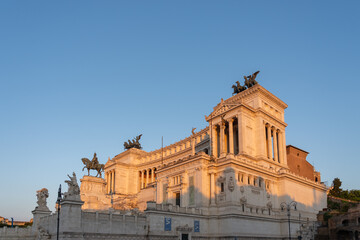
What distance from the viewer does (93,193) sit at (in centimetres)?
7844

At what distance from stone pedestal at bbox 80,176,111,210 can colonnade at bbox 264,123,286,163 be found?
36462 mm

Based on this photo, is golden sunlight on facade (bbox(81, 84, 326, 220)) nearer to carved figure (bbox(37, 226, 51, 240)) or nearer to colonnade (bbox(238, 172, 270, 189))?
colonnade (bbox(238, 172, 270, 189))

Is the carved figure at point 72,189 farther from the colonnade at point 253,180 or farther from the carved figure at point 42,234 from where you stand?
the colonnade at point 253,180

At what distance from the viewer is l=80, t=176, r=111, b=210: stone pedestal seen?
74.4 m

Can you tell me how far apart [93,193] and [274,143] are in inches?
1655

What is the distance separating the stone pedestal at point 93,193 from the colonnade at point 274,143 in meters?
36.5

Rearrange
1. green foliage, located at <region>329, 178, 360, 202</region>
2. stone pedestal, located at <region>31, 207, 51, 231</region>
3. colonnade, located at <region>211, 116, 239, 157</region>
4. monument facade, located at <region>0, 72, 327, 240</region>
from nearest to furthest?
1. monument facade, located at <region>0, 72, 327, 240</region>
2. stone pedestal, located at <region>31, 207, 51, 231</region>
3. colonnade, located at <region>211, 116, 239, 157</region>
4. green foliage, located at <region>329, 178, 360, 202</region>

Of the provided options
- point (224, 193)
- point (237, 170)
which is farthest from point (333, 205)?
point (224, 193)

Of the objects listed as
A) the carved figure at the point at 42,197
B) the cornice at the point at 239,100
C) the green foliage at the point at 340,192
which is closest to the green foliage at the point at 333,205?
the green foliage at the point at 340,192

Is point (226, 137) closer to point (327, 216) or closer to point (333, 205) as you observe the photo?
point (327, 216)

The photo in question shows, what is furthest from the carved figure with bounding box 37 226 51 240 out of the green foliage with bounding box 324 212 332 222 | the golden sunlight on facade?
the green foliage with bounding box 324 212 332 222

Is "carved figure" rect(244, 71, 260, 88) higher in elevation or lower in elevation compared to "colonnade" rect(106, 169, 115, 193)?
higher

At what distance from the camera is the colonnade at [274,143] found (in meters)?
69.8

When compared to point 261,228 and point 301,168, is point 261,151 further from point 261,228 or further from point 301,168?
point 301,168
